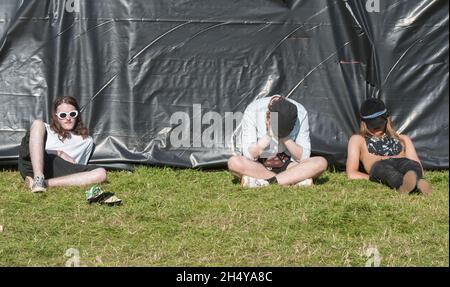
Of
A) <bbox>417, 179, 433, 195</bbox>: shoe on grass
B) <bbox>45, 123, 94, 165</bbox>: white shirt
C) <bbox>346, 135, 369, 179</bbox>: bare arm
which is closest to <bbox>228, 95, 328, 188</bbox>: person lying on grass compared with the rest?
<bbox>346, 135, 369, 179</bbox>: bare arm

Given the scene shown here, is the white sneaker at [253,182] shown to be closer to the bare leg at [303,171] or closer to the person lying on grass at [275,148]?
the person lying on grass at [275,148]

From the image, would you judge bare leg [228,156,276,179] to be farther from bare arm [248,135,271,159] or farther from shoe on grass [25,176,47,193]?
shoe on grass [25,176,47,193]

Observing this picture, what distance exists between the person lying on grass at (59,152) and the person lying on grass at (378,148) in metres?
2.09

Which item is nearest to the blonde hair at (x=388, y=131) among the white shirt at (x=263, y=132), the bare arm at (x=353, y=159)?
the bare arm at (x=353, y=159)

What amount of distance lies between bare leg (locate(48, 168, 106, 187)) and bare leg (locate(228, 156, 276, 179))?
1.05m

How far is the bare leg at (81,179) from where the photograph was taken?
7.57 meters

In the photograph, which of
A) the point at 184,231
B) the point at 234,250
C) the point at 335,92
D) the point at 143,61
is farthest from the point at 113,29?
the point at 234,250

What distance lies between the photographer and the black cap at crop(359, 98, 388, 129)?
314 inches

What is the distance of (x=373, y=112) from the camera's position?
7.98 meters

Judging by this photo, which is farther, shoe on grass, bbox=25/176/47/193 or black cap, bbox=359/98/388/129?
black cap, bbox=359/98/388/129

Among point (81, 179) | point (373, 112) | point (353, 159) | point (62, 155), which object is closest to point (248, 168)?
point (353, 159)

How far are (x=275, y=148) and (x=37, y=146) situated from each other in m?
1.90

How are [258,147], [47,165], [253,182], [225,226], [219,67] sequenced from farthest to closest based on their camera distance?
[219,67], [47,165], [258,147], [253,182], [225,226]

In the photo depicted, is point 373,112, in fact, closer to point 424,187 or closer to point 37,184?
point 424,187
